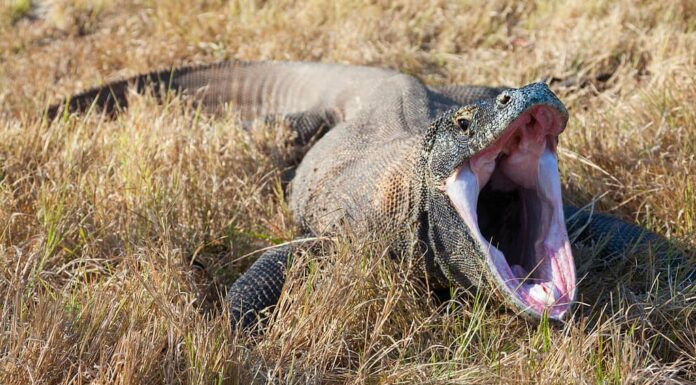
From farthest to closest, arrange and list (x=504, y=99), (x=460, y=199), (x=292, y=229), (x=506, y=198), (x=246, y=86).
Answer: (x=246, y=86)
(x=292, y=229)
(x=506, y=198)
(x=460, y=199)
(x=504, y=99)

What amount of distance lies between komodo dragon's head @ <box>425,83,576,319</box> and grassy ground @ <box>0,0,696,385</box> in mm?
152

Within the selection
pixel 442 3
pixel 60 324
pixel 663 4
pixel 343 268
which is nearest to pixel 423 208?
pixel 343 268

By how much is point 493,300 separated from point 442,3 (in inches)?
187

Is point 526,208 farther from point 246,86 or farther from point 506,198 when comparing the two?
point 246,86

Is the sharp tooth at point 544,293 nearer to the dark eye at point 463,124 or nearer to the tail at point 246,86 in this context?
the dark eye at point 463,124

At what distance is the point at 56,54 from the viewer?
796cm

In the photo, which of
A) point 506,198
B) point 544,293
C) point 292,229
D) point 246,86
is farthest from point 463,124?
point 246,86

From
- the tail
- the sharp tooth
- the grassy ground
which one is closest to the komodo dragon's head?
the sharp tooth

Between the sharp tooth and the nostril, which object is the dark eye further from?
the sharp tooth

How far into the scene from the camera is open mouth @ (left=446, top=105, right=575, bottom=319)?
3.26m

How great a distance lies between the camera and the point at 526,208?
3.65 meters

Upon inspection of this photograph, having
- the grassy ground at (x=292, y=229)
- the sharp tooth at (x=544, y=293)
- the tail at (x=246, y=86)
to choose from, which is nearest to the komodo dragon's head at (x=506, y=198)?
the sharp tooth at (x=544, y=293)

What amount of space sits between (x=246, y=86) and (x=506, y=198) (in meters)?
3.78

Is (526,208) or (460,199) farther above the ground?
(460,199)
